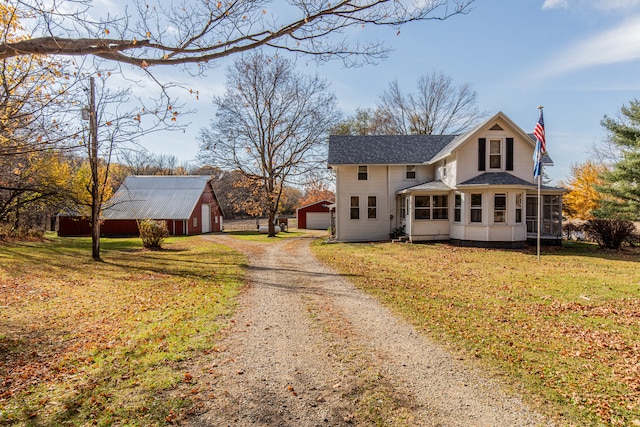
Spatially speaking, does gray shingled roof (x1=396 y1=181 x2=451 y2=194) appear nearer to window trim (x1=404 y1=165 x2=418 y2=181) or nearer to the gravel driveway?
window trim (x1=404 y1=165 x2=418 y2=181)

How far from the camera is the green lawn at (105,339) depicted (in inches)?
148

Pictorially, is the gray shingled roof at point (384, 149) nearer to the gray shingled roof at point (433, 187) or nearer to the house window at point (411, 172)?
the house window at point (411, 172)

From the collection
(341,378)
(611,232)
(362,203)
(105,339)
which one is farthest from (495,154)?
(105,339)

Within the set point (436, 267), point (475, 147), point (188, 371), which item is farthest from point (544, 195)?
point (188, 371)

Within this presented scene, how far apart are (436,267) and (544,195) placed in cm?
1202

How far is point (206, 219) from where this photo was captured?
37250 millimetres

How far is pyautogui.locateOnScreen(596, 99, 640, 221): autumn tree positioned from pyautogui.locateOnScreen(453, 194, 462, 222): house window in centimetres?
949

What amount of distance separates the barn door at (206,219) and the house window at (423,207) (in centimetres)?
2385

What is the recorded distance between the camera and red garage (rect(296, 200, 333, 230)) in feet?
147

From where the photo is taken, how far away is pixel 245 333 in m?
5.97

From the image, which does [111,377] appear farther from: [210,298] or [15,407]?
[210,298]

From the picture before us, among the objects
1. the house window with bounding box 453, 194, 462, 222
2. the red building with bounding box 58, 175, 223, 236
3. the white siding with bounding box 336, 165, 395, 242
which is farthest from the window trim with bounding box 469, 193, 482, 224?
the red building with bounding box 58, 175, 223, 236

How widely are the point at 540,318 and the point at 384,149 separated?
17743 millimetres

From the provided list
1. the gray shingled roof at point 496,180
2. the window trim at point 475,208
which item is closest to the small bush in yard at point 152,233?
the gray shingled roof at point 496,180
